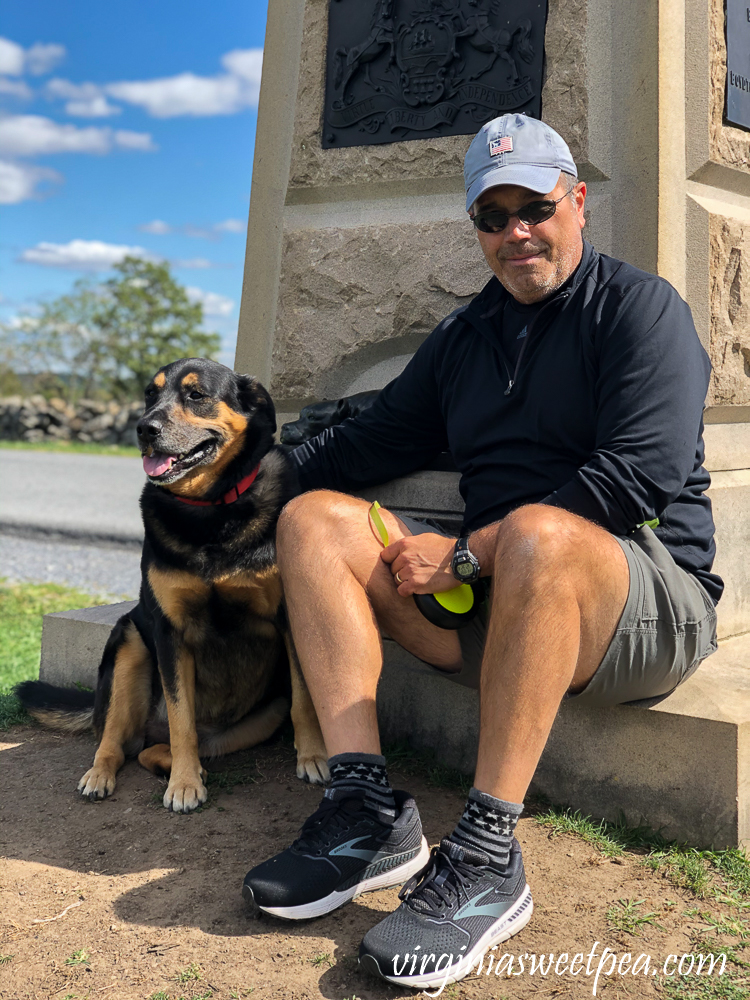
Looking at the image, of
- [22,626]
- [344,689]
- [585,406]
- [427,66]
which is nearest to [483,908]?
[344,689]

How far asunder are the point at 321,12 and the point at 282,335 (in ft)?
4.18

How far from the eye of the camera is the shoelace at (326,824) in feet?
6.57

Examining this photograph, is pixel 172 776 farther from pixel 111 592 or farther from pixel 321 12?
pixel 111 592

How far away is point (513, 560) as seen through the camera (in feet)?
6.29

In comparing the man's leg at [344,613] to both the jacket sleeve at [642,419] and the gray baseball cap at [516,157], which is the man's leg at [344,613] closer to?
the jacket sleeve at [642,419]

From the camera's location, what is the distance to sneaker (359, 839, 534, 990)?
1.72 meters

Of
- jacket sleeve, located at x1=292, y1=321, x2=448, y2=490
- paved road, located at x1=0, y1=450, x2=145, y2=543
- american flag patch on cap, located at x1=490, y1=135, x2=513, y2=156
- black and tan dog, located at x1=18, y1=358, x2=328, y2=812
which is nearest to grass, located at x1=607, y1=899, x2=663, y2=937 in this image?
black and tan dog, located at x1=18, y1=358, x2=328, y2=812

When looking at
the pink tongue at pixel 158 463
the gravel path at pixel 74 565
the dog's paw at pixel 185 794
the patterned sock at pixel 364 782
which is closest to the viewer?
the patterned sock at pixel 364 782

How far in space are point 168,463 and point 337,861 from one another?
54.8 inches

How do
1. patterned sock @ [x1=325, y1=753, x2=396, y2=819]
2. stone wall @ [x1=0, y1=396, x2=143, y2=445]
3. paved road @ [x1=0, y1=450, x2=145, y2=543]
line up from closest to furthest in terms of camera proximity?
patterned sock @ [x1=325, y1=753, x2=396, y2=819], paved road @ [x1=0, y1=450, x2=145, y2=543], stone wall @ [x1=0, y1=396, x2=143, y2=445]

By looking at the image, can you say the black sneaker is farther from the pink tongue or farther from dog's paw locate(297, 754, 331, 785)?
the pink tongue

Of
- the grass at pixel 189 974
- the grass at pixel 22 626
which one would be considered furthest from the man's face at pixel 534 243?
the grass at pixel 22 626

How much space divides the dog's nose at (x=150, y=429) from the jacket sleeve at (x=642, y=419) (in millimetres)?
1313

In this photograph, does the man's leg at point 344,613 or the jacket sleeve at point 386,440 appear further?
the jacket sleeve at point 386,440
